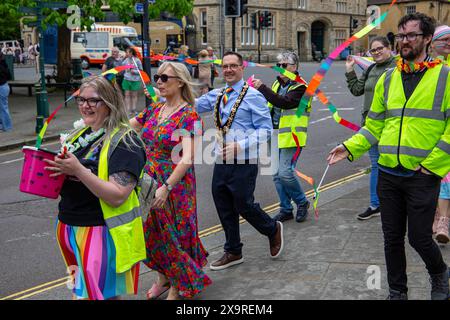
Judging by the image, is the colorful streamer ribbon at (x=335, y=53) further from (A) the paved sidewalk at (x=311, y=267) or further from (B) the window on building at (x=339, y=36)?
(B) the window on building at (x=339, y=36)

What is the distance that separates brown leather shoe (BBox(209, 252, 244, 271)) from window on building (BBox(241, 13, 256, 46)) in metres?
49.3

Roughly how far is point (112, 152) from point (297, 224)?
348 cm

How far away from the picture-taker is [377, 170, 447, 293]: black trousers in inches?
145

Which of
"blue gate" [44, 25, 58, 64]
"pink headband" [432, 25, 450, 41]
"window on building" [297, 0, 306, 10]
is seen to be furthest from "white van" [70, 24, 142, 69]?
"pink headband" [432, 25, 450, 41]

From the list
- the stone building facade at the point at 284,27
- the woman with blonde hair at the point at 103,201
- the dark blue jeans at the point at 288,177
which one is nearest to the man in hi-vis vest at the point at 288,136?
the dark blue jeans at the point at 288,177

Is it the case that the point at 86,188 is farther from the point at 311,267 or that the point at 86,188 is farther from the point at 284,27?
the point at 284,27

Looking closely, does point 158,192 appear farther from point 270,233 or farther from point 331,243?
point 331,243

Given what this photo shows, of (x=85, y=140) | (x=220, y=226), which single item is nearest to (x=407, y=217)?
(x=85, y=140)

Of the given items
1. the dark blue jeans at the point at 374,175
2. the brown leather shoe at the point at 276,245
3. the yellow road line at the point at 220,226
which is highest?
the dark blue jeans at the point at 374,175

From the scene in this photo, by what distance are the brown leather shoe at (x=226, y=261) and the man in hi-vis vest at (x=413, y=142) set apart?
1561 mm

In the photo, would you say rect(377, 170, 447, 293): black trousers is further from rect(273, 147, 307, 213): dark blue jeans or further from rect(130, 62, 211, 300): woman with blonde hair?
rect(273, 147, 307, 213): dark blue jeans

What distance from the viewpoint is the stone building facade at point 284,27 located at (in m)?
50.7

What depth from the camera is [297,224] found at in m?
6.27

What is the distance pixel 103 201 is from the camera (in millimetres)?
3150
